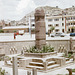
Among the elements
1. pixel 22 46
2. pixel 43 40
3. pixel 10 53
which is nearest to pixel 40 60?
pixel 43 40

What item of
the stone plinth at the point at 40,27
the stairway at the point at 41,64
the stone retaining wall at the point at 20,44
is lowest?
the stairway at the point at 41,64

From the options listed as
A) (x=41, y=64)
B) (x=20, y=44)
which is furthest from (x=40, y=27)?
(x=20, y=44)

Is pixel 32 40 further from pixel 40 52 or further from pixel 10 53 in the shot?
pixel 40 52

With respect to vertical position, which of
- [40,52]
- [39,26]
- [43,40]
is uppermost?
[39,26]

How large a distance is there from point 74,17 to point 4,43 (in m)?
37.7

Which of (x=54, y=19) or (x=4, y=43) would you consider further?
(x=54, y=19)

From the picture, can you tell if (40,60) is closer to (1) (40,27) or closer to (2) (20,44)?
(1) (40,27)

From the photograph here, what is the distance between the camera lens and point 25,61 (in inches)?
631

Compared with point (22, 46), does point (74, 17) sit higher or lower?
higher

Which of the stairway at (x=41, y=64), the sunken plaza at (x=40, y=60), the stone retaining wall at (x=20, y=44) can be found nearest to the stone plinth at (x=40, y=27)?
the sunken plaza at (x=40, y=60)

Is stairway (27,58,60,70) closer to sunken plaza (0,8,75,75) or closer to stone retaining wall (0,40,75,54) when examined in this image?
sunken plaza (0,8,75,75)

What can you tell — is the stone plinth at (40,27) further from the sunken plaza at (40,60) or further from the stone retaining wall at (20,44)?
the stone retaining wall at (20,44)

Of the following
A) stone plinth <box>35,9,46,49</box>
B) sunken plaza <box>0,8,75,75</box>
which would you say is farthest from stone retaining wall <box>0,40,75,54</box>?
stone plinth <box>35,9,46,49</box>

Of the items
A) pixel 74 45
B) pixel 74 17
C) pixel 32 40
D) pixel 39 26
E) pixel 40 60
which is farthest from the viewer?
pixel 74 17
